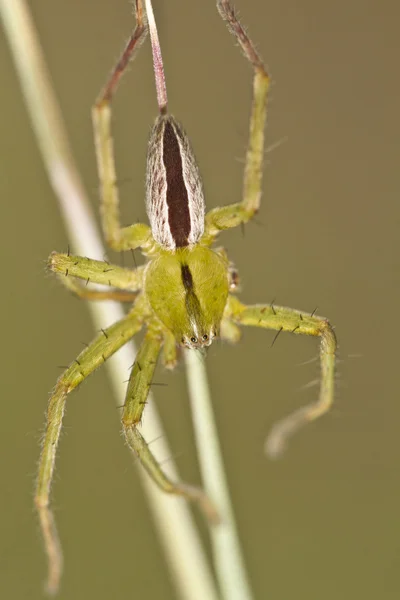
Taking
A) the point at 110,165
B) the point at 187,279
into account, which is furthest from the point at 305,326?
the point at 110,165

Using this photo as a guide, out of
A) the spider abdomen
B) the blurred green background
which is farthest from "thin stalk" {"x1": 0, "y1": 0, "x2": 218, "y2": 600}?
the blurred green background

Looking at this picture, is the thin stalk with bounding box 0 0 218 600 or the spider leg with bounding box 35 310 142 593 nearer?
the thin stalk with bounding box 0 0 218 600

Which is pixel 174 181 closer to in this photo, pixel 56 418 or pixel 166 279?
pixel 166 279

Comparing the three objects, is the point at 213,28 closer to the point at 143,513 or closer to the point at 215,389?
the point at 215,389

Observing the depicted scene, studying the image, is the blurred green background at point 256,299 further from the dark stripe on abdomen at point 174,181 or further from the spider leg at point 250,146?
the dark stripe on abdomen at point 174,181

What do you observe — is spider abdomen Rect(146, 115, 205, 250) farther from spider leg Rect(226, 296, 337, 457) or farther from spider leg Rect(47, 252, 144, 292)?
spider leg Rect(226, 296, 337, 457)
